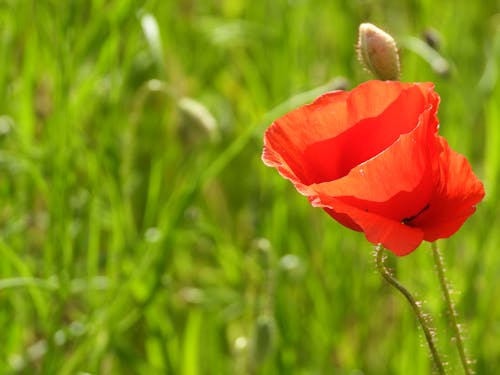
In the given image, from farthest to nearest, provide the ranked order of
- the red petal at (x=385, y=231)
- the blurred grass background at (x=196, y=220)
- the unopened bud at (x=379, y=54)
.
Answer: the blurred grass background at (x=196, y=220)
the unopened bud at (x=379, y=54)
the red petal at (x=385, y=231)

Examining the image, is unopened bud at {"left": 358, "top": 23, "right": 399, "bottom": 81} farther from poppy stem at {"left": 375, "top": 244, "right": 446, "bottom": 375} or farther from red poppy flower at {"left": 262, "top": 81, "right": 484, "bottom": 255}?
poppy stem at {"left": 375, "top": 244, "right": 446, "bottom": 375}

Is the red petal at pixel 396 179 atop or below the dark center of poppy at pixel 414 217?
atop

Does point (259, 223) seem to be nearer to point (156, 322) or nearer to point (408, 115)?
point (156, 322)

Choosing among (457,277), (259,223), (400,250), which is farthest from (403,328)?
(400,250)

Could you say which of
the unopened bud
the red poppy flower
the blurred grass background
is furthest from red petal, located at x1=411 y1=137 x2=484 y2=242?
the blurred grass background

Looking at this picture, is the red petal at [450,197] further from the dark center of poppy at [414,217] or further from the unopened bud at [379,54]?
the unopened bud at [379,54]

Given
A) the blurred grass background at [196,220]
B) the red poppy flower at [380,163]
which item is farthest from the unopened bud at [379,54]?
the blurred grass background at [196,220]
